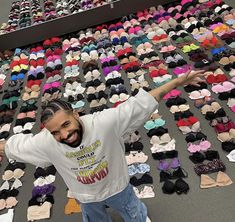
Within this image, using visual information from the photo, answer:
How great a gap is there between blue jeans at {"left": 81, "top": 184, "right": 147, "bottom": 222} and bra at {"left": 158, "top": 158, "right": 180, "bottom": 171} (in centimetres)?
74

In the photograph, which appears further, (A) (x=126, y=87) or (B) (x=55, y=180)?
(A) (x=126, y=87)

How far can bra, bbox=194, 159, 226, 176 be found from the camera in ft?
9.84

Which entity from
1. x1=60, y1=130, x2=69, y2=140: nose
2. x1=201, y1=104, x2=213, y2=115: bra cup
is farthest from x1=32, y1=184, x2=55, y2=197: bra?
x1=201, y1=104, x2=213, y2=115: bra cup

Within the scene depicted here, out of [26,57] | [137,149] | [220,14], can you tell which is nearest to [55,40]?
[26,57]

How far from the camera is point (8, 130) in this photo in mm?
4164

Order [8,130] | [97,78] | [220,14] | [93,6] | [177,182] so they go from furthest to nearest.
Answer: [93,6] < [220,14] < [97,78] < [8,130] < [177,182]

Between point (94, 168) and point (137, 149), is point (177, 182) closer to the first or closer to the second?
point (137, 149)

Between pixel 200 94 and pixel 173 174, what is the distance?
1.12 meters

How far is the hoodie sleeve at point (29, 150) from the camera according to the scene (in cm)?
209

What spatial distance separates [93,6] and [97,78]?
192 centimetres

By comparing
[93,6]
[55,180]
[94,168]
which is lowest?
[55,180]

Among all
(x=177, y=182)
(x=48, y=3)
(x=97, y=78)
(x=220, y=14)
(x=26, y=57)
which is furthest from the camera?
(x=48, y=3)

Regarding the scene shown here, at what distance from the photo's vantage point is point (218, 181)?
289cm

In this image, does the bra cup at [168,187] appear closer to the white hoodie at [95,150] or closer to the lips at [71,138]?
the white hoodie at [95,150]
